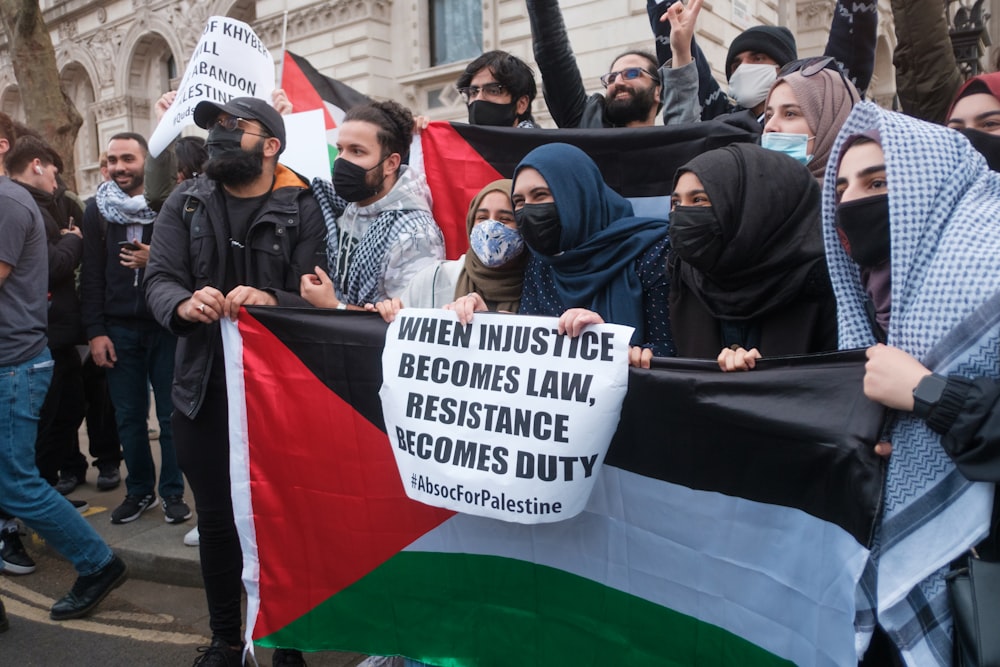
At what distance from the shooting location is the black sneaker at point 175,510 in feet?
14.3

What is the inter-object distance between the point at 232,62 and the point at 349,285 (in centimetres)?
183

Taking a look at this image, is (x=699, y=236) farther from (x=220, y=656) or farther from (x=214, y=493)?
(x=220, y=656)

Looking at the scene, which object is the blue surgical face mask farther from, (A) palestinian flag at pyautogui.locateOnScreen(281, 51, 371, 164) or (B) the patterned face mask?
(A) palestinian flag at pyautogui.locateOnScreen(281, 51, 371, 164)

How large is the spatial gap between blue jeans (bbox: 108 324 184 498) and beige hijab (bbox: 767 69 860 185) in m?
3.40

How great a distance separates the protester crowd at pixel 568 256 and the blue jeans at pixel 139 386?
0.04 ft

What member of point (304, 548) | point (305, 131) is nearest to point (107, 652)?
point (304, 548)

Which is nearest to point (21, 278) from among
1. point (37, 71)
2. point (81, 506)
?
point (81, 506)

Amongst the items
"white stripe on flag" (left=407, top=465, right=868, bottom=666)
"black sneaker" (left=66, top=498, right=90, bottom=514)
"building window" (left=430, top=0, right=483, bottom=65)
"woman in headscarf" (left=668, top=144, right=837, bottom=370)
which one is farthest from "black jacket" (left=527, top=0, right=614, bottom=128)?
"building window" (left=430, top=0, right=483, bottom=65)

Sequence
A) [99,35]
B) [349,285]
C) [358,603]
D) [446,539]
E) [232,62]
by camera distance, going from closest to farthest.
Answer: [446,539]
[358,603]
[349,285]
[232,62]
[99,35]

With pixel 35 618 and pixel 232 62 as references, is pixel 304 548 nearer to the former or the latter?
pixel 35 618

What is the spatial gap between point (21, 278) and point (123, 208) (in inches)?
42.5

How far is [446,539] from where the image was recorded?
2492mm

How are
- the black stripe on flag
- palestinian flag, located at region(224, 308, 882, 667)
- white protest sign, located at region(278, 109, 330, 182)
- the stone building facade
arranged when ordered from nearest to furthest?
the black stripe on flag, palestinian flag, located at region(224, 308, 882, 667), white protest sign, located at region(278, 109, 330, 182), the stone building facade

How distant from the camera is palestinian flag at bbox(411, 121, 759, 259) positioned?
3.15 meters
